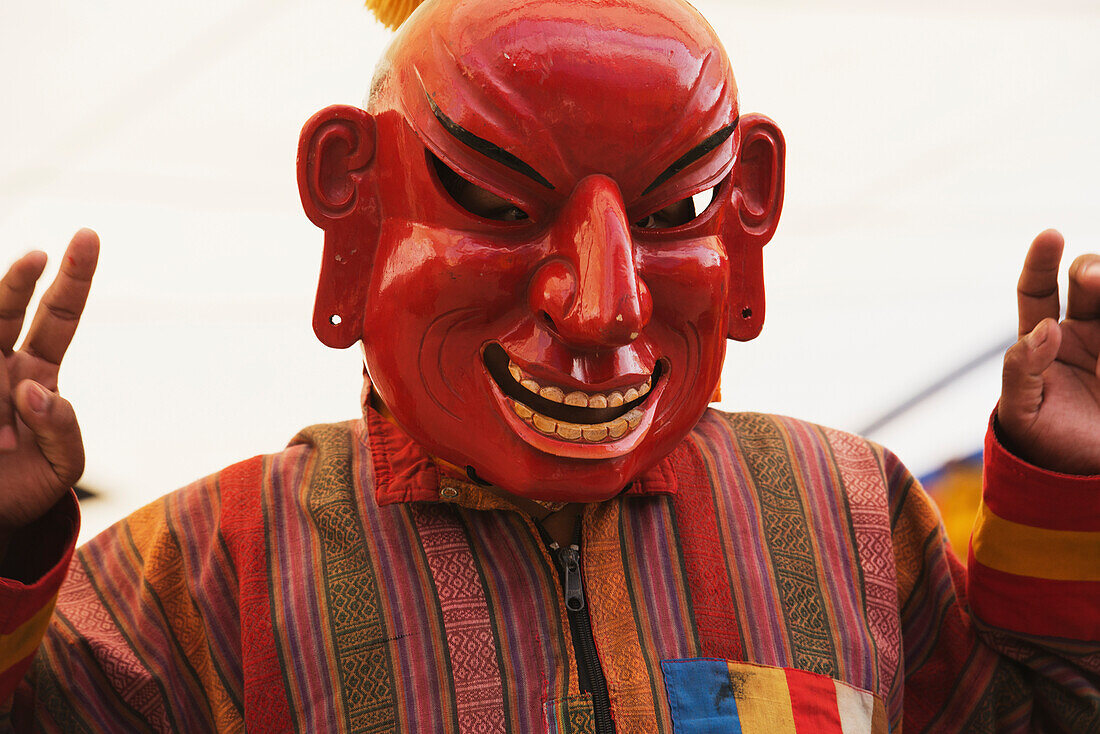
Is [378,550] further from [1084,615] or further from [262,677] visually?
[1084,615]

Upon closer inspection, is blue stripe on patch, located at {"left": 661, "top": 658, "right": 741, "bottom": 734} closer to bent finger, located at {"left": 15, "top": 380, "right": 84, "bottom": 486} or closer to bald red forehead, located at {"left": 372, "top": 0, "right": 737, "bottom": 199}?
bald red forehead, located at {"left": 372, "top": 0, "right": 737, "bottom": 199}

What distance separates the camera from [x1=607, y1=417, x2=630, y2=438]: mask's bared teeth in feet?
3.49

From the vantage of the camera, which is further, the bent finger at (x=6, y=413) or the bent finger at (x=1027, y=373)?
the bent finger at (x=1027, y=373)

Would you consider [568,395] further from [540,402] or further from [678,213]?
[678,213]

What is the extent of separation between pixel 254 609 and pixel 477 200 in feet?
1.62

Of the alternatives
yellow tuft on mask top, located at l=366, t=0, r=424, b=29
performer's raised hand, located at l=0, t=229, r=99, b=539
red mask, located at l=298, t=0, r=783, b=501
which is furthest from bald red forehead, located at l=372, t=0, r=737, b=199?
performer's raised hand, located at l=0, t=229, r=99, b=539

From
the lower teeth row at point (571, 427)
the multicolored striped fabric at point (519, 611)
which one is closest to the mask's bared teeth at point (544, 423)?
the lower teeth row at point (571, 427)

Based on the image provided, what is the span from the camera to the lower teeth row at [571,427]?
3.46ft

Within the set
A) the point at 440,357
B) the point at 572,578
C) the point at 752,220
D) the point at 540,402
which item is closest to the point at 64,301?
the point at 440,357

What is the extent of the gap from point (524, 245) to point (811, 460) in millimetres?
553

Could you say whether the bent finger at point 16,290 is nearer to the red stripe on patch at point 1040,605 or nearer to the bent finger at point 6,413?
the bent finger at point 6,413

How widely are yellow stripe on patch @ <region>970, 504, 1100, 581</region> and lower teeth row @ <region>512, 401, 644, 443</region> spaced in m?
0.50

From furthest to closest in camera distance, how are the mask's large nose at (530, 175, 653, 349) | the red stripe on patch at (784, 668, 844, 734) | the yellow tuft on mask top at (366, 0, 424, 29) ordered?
the yellow tuft on mask top at (366, 0, 424, 29)
the red stripe on patch at (784, 668, 844, 734)
the mask's large nose at (530, 175, 653, 349)

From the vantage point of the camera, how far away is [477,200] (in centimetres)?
111
